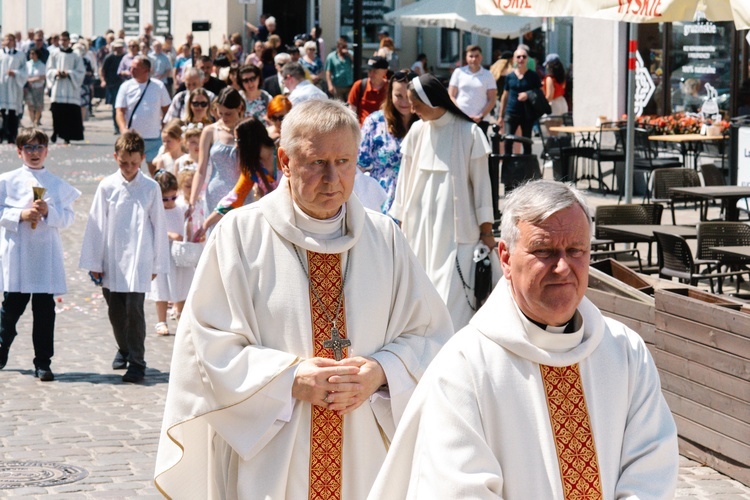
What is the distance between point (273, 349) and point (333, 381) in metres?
0.22

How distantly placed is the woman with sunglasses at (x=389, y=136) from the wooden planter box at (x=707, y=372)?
315 cm

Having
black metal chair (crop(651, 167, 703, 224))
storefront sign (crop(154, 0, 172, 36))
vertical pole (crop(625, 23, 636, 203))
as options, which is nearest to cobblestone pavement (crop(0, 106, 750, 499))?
vertical pole (crop(625, 23, 636, 203))

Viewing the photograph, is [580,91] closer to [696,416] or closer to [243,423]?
[696,416]

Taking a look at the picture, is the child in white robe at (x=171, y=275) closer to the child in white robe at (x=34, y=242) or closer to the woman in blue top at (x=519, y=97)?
the child in white robe at (x=34, y=242)

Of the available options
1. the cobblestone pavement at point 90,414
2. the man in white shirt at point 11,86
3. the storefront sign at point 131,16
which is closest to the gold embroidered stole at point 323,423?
the cobblestone pavement at point 90,414

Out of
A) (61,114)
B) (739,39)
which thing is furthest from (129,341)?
(61,114)

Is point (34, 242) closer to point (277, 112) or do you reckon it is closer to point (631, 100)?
point (277, 112)

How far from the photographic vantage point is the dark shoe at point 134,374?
9586mm

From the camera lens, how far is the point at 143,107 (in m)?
17.9

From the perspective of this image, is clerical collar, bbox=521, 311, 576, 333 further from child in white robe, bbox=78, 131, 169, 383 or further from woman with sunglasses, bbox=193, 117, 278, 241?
child in white robe, bbox=78, 131, 169, 383

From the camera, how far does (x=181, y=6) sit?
4738 cm

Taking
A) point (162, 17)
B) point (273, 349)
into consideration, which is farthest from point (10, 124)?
point (273, 349)

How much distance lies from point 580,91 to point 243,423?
20.0m

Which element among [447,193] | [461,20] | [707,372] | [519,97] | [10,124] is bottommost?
[707,372]
